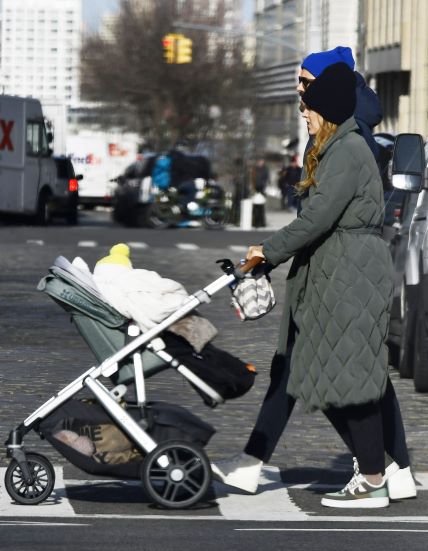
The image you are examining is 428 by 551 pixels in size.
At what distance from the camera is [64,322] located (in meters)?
17.2

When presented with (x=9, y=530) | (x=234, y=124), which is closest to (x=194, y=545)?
(x=9, y=530)

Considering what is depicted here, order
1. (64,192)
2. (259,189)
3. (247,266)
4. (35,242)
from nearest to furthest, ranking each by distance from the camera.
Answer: (247,266)
(35,242)
(64,192)
(259,189)

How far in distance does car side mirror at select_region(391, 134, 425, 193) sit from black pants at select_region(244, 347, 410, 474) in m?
3.65

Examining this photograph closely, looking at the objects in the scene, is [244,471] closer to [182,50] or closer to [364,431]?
[364,431]

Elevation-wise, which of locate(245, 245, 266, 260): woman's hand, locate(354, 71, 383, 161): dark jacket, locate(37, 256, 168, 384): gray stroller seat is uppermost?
locate(354, 71, 383, 161): dark jacket

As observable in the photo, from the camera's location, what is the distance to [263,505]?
302 inches

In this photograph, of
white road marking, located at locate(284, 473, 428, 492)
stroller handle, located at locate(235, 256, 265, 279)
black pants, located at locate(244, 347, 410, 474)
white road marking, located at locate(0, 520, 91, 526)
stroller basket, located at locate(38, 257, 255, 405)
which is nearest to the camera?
white road marking, located at locate(0, 520, 91, 526)

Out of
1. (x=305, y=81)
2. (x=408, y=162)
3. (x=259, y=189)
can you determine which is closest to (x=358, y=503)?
(x=305, y=81)

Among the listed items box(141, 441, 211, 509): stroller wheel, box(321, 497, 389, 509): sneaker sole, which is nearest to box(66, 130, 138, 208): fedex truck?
box(321, 497, 389, 509): sneaker sole

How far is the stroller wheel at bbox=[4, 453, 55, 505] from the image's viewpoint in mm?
7531

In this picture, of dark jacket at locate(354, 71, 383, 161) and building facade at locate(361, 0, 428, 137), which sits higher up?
building facade at locate(361, 0, 428, 137)

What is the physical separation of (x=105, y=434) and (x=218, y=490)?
2.28 feet

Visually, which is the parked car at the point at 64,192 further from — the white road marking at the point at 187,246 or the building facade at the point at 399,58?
the building facade at the point at 399,58

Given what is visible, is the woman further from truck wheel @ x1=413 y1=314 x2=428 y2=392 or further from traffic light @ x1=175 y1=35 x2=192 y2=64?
traffic light @ x1=175 y1=35 x2=192 y2=64
